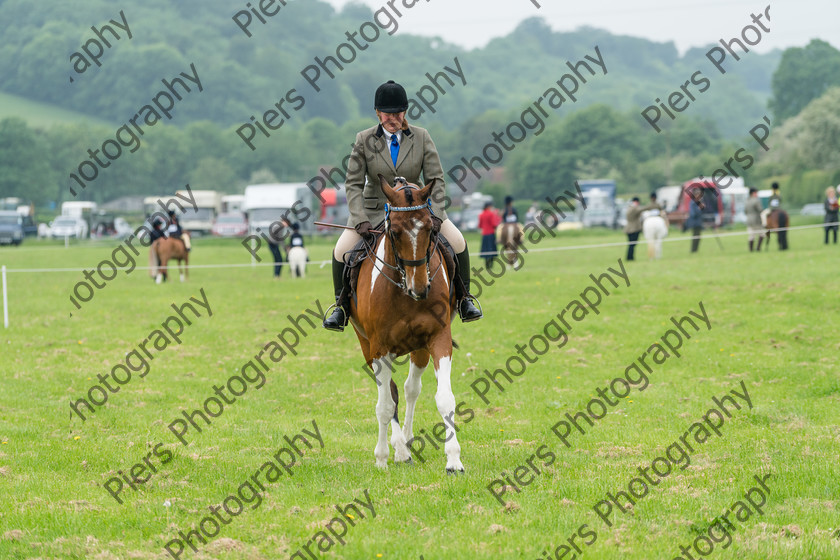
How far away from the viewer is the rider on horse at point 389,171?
7.95m

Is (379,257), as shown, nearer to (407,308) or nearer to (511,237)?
(407,308)

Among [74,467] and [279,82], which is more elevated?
[279,82]

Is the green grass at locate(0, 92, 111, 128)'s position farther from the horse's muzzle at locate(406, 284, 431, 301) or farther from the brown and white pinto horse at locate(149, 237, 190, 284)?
the horse's muzzle at locate(406, 284, 431, 301)

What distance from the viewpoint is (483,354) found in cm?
1420

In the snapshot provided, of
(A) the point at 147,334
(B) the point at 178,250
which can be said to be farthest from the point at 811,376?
(B) the point at 178,250

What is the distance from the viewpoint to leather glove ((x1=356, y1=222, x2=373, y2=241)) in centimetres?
797

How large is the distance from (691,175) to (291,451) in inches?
4167

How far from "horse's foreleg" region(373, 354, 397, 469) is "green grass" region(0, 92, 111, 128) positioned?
138773 millimetres

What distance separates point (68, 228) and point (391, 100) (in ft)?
204

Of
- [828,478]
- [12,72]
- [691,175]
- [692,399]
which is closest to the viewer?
[828,478]

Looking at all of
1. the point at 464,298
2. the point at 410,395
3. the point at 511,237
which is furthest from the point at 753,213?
the point at 410,395

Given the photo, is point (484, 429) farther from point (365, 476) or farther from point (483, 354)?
point (483, 354)

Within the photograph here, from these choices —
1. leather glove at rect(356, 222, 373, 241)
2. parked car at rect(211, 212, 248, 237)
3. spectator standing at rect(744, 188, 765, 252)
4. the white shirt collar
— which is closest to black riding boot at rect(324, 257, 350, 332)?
leather glove at rect(356, 222, 373, 241)

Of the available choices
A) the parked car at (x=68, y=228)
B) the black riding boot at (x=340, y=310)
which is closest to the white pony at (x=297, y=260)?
the black riding boot at (x=340, y=310)
